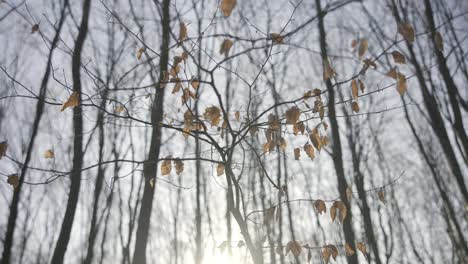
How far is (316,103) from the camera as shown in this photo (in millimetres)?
2607

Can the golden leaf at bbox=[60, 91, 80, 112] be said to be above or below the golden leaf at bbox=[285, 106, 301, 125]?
above

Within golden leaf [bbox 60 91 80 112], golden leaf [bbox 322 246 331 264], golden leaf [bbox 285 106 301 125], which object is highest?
golden leaf [bbox 60 91 80 112]

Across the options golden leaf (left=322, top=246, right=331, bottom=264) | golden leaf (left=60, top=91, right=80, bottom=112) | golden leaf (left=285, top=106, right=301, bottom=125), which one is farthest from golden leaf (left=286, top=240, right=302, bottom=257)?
golden leaf (left=60, top=91, right=80, bottom=112)

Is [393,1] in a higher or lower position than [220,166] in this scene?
higher

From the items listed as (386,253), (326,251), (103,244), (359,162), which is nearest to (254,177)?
(359,162)

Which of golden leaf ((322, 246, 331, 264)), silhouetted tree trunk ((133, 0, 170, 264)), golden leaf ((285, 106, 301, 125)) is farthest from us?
silhouetted tree trunk ((133, 0, 170, 264))

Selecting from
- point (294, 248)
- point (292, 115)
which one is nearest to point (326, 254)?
point (294, 248)

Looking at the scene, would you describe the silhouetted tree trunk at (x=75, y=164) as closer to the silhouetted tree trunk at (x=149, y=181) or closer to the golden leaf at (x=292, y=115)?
the silhouetted tree trunk at (x=149, y=181)

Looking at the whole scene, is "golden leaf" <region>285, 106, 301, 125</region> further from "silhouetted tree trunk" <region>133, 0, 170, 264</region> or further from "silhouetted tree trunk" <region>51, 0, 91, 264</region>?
"silhouetted tree trunk" <region>51, 0, 91, 264</region>

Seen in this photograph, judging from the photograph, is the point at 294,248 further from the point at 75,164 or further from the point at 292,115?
the point at 75,164

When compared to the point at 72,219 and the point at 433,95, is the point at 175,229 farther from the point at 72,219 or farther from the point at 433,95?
the point at 433,95

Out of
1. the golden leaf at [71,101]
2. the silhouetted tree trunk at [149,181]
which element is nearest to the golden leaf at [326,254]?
the silhouetted tree trunk at [149,181]

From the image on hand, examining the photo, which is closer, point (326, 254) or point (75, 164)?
point (326, 254)

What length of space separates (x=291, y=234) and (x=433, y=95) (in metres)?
6.14
